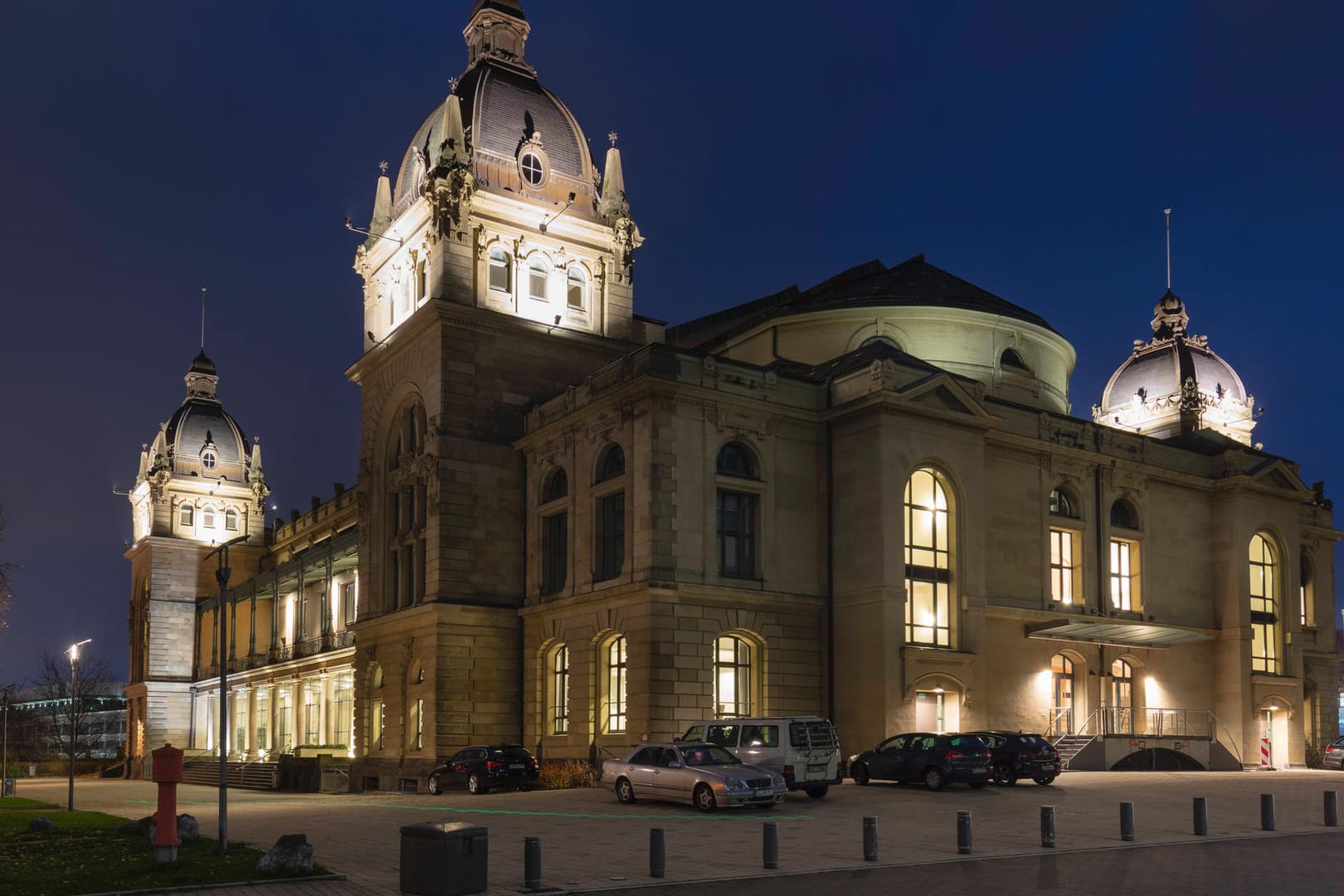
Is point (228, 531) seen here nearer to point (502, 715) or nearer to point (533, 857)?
point (502, 715)

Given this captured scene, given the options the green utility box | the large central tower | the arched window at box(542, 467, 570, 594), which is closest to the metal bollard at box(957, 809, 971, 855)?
the green utility box

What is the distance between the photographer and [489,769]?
41.6 metres

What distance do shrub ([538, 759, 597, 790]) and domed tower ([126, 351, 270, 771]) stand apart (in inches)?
1971

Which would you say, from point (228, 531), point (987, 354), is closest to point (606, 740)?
point (987, 354)

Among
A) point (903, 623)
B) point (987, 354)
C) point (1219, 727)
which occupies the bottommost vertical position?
point (1219, 727)

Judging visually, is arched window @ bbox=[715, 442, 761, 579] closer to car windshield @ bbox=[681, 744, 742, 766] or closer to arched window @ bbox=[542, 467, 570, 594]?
arched window @ bbox=[542, 467, 570, 594]

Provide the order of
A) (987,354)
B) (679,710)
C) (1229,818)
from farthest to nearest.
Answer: (987,354)
(679,710)
(1229,818)

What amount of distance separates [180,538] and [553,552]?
5163 cm

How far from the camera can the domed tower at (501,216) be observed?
52500 mm

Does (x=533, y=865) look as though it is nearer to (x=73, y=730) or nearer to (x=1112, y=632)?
(x=73, y=730)

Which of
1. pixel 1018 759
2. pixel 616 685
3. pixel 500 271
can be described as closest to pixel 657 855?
pixel 1018 759

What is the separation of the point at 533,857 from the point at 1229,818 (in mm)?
17244

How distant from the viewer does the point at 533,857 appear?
60.1 ft

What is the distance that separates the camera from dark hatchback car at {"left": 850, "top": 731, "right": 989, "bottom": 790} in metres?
35.6
